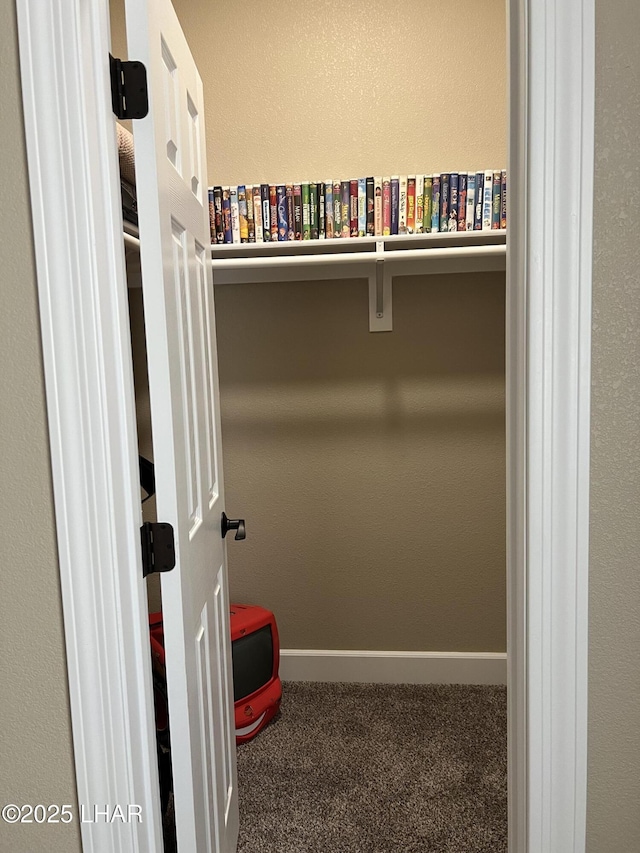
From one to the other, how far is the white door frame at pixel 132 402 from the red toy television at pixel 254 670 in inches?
48.9

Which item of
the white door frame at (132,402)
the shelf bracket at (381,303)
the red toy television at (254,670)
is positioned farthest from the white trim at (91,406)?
the shelf bracket at (381,303)

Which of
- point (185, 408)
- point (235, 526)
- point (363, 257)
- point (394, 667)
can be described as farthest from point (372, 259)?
point (394, 667)

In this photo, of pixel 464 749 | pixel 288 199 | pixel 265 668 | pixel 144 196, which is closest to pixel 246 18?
pixel 288 199

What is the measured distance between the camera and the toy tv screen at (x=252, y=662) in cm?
231

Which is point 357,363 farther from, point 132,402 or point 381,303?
point 132,402

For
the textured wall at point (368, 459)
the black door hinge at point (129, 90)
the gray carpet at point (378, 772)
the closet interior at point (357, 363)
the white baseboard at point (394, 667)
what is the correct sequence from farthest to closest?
the white baseboard at point (394, 667), the textured wall at point (368, 459), the closet interior at point (357, 363), the gray carpet at point (378, 772), the black door hinge at point (129, 90)

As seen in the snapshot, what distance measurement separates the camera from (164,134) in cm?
118

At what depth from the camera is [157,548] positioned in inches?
44.1

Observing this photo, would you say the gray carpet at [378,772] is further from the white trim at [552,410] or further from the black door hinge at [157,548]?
the black door hinge at [157,548]

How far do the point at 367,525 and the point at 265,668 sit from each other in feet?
2.26

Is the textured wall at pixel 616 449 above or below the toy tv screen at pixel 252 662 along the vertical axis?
above

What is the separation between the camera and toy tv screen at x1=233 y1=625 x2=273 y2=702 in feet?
7.57

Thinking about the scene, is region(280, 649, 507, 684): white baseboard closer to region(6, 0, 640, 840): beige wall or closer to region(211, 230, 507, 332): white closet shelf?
region(211, 230, 507, 332): white closet shelf

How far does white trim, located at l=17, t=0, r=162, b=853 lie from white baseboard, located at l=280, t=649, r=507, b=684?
66.4 inches
